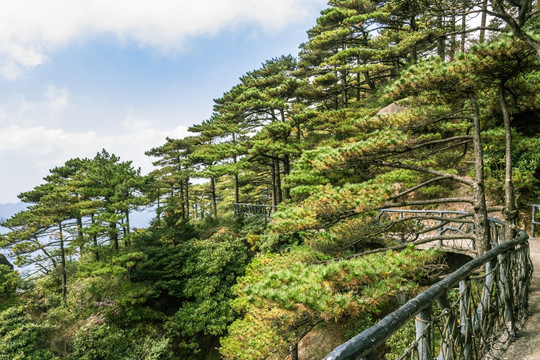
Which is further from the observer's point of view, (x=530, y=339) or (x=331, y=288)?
(x=331, y=288)

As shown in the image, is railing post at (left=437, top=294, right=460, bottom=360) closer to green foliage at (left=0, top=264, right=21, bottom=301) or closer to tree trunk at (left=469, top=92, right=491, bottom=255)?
tree trunk at (left=469, top=92, right=491, bottom=255)

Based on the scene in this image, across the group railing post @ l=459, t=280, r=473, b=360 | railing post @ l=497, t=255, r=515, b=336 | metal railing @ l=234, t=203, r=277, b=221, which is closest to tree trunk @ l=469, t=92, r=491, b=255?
railing post @ l=497, t=255, r=515, b=336

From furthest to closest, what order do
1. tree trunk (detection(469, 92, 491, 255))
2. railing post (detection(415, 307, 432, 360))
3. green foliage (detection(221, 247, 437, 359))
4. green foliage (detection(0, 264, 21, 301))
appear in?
green foliage (detection(0, 264, 21, 301)) < tree trunk (detection(469, 92, 491, 255)) < green foliage (detection(221, 247, 437, 359)) < railing post (detection(415, 307, 432, 360))

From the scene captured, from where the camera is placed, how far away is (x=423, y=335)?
4.88ft

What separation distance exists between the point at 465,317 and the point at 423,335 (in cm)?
89

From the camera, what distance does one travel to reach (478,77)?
463cm

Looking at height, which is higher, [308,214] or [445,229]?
[308,214]

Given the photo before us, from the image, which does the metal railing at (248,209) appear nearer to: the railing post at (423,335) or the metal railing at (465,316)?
the metal railing at (465,316)

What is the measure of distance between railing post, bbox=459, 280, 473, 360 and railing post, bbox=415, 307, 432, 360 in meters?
0.74

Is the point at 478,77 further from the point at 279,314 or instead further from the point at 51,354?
the point at 51,354

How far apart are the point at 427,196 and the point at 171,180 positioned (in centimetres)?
2022

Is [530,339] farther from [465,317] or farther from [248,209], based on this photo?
[248,209]

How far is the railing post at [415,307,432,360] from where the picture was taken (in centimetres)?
148

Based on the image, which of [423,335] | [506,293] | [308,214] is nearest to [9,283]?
[308,214]
